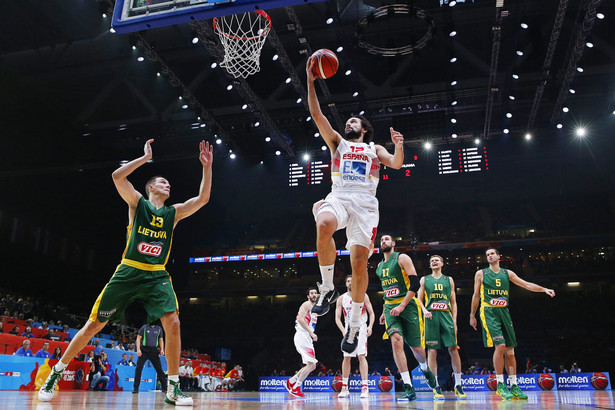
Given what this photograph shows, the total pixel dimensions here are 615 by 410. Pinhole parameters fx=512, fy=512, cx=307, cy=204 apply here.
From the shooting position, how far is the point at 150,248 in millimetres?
4859

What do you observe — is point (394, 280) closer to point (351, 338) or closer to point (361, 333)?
point (361, 333)

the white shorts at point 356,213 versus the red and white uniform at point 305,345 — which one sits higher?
the white shorts at point 356,213

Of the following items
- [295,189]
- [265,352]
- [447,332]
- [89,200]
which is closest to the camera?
[447,332]

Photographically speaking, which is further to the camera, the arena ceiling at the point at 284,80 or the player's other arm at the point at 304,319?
the arena ceiling at the point at 284,80

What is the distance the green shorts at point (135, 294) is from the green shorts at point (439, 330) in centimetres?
491

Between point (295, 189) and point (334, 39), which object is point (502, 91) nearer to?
point (334, 39)

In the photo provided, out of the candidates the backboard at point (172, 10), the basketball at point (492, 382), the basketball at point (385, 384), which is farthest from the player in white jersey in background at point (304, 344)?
the basketball at point (492, 382)

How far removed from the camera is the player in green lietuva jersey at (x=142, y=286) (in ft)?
15.0

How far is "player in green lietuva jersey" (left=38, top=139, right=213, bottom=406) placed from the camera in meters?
4.58

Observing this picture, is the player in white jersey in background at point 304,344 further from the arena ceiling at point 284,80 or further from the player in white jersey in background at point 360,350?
the arena ceiling at point 284,80

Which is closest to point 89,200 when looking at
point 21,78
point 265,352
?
point 21,78

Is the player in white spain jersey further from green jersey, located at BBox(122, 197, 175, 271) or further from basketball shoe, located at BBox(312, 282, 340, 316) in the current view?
green jersey, located at BBox(122, 197, 175, 271)

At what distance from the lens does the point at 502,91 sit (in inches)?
781

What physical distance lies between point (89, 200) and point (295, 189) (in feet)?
35.9
